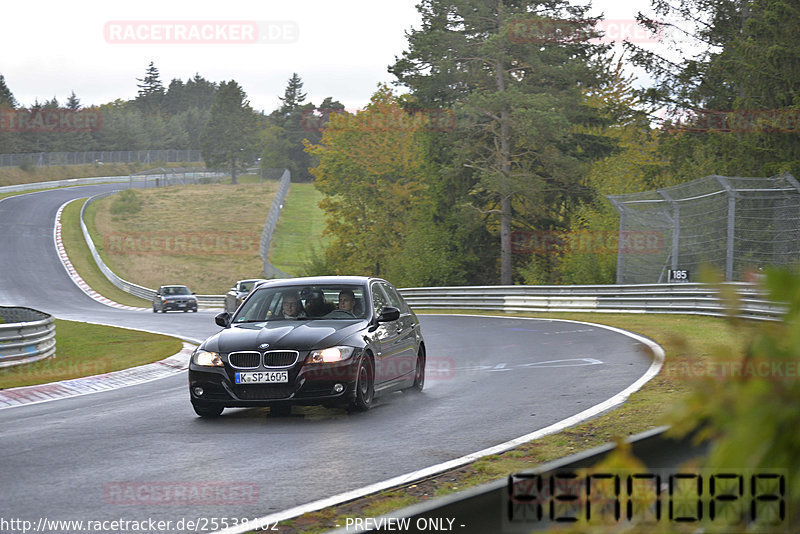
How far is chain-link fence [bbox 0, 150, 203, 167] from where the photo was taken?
120188mm

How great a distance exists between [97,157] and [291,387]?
137 meters

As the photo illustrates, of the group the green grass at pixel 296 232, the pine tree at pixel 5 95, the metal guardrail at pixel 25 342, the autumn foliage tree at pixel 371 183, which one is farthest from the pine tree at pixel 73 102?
the metal guardrail at pixel 25 342

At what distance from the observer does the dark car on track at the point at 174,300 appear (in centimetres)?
4809

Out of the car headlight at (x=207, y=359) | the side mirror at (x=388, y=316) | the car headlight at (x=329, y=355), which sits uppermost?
the side mirror at (x=388, y=316)

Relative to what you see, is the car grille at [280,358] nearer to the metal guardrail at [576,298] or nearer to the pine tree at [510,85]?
the metal guardrail at [576,298]

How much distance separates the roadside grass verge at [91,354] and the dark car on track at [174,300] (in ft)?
46.0

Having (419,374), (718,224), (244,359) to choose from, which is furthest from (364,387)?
(718,224)

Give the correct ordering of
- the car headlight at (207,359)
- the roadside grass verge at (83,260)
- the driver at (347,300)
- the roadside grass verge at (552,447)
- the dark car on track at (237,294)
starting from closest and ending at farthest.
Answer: the roadside grass verge at (552,447) → the car headlight at (207,359) → the driver at (347,300) → the dark car on track at (237,294) → the roadside grass verge at (83,260)

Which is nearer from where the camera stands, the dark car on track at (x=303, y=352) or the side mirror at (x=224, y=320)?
the dark car on track at (x=303, y=352)

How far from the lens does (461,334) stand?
23.7m

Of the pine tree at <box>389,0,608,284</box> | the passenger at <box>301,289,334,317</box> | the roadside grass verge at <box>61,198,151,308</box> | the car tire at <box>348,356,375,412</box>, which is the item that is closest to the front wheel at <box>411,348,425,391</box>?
the passenger at <box>301,289,334,317</box>

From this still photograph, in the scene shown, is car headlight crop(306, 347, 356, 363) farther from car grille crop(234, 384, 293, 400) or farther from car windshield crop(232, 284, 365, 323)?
car windshield crop(232, 284, 365, 323)

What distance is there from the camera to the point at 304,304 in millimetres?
11859

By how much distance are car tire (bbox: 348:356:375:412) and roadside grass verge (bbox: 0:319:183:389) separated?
22.2ft
